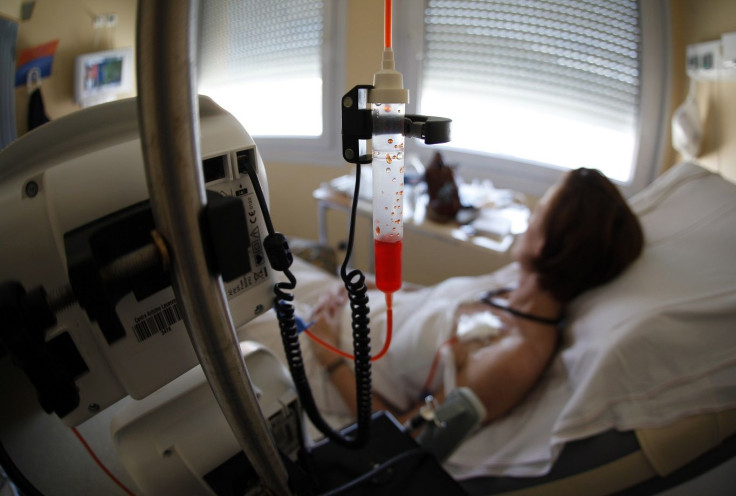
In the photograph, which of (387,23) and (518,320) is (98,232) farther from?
(518,320)

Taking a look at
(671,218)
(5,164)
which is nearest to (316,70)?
(671,218)

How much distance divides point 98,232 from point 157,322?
12 cm

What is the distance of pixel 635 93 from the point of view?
1.71 metres

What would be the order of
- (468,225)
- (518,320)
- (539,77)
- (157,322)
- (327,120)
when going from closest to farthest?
→ 1. (157,322)
2. (518,320)
3. (468,225)
4. (539,77)
5. (327,120)

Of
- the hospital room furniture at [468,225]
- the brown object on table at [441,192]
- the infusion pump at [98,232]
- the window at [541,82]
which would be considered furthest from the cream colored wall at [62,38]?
the window at [541,82]

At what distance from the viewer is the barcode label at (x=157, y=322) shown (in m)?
0.36

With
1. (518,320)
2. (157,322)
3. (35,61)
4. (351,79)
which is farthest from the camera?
(351,79)

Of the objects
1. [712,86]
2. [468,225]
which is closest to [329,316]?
[468,225]

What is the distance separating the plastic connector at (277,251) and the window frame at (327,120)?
5.88ft

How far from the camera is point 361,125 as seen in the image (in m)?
0.43

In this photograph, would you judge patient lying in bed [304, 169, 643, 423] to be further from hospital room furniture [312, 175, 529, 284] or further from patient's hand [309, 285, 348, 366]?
hospital room furniture [312, 175, 529, 284]

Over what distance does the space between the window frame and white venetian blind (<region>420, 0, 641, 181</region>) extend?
495 millimetres

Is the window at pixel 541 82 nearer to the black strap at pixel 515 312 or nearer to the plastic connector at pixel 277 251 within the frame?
the black strap at pixel 515 312

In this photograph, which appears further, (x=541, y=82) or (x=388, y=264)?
(x=541, y=82)
